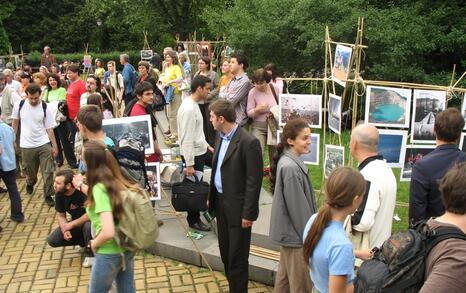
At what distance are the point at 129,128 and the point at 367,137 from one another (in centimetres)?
357

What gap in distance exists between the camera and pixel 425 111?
222 inches

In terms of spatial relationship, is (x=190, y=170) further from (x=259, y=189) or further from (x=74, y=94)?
(x=74, y=94)

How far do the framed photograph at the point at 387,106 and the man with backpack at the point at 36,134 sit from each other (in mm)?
5067

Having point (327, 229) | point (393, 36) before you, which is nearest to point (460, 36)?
point (393, 36)

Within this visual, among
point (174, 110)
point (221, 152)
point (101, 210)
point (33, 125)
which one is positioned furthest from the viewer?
point (174, 110)

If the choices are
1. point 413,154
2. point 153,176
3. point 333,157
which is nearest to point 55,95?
point 153,176

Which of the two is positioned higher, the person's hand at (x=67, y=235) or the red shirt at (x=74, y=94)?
the red shirt at (x=74, y=94)

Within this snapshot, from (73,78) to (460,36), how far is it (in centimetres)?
986

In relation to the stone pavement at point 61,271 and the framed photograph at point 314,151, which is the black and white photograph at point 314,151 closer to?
the framed photograph at point 314,151

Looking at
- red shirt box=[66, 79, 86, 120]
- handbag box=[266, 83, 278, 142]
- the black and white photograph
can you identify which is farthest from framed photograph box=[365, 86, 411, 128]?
red shirt box=[66, 79, 86, 120]

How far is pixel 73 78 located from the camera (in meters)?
9.40

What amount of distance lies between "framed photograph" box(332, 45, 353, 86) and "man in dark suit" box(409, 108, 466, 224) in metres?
2.30

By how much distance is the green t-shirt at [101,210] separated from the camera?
11.1ft

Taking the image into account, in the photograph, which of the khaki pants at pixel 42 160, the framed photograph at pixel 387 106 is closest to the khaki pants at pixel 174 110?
the khaki pants at pixel 42 160
